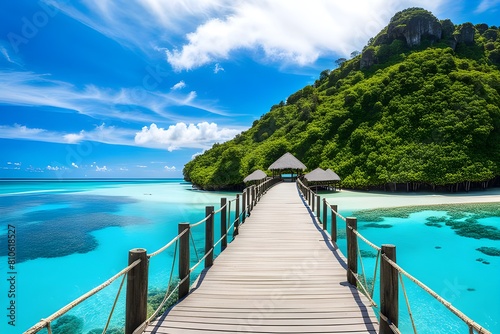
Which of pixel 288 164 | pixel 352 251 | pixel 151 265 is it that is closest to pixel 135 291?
pixel 352 251

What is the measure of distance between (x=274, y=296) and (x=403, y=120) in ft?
140

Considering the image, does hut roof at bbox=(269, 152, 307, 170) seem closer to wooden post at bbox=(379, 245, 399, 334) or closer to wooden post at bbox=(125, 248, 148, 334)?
wooden post at bbox=(379, 245, 399, 334)

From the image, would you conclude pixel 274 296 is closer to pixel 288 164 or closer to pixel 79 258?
pixel 79 258

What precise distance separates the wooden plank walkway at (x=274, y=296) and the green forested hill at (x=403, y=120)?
32.2 metres

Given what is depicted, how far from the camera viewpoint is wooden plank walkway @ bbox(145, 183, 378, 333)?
333 centimetres

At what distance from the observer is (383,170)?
1394 inches

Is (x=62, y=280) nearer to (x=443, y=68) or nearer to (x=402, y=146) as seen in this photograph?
(x=402, y=146)

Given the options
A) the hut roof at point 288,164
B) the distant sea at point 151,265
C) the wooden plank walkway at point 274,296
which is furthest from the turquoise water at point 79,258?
the hut roof at point 288,164

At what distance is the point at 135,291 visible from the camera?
288 centimetres

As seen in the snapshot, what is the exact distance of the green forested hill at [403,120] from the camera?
113 feet

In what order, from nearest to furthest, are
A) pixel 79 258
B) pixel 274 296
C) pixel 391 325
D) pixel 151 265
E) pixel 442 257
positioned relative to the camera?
1. pixel 391 325
2. pixel 274 296
3. pixel 442 257
4. pixel 151 265
5. pixel 79 258

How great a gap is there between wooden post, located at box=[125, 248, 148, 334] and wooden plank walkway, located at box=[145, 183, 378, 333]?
16.6 inches

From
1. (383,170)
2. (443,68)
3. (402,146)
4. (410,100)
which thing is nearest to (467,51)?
(443,68)

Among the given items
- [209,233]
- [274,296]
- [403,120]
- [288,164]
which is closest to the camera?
[274,296]
